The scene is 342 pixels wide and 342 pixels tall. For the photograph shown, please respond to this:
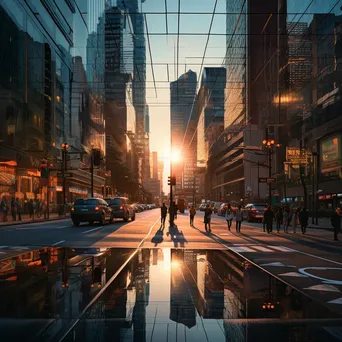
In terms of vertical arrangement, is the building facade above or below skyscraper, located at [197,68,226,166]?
below

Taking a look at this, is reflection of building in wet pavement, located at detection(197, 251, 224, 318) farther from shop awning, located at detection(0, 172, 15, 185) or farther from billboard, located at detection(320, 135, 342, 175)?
billboard, located at detection(320, 135, 342, 175)

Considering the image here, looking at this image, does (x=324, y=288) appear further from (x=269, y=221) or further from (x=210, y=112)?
(x=210, y=112)

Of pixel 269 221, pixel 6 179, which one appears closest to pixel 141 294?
pixel 269 221

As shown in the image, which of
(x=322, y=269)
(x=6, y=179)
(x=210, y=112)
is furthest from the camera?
(x=210, y=112)

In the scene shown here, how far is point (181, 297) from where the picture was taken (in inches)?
297

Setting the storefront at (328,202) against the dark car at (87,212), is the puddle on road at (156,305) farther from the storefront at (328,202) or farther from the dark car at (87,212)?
the storefront at (328,202)

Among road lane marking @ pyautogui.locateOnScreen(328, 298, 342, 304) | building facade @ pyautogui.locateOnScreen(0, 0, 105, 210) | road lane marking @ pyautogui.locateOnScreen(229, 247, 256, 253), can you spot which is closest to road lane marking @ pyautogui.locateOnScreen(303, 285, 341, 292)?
road lane marking @ pyautogui.locateOnScreen(328, 298, 342, 304)

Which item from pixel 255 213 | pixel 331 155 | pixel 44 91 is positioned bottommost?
pixel 255 213

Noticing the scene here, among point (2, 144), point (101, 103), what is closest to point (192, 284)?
point (2, 144)

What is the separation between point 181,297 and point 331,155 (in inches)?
1743

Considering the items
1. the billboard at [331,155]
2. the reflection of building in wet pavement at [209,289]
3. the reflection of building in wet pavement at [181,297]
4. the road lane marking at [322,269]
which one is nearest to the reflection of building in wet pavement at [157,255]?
the reflection of building in wet pavement at [181,297]

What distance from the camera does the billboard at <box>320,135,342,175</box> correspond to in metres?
46.6

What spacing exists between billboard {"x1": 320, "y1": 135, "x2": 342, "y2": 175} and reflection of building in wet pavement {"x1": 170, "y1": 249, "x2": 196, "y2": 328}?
38.1 metres

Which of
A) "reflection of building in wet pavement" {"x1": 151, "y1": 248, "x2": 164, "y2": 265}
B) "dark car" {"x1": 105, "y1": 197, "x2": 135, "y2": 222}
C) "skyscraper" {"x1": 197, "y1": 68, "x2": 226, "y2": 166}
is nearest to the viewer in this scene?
"reflection of building in wet pavement" {"x1": 151, "y1": 248, "x2": 164, "y2": 265}
